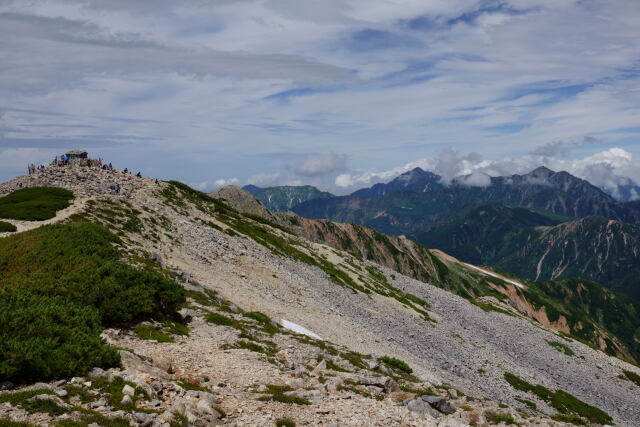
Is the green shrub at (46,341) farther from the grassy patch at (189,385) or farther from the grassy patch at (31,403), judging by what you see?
the grassy patch at (189,385)

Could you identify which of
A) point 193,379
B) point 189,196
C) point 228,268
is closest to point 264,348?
point 193,379

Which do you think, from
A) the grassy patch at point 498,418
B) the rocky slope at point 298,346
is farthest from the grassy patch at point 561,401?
the grassy patch at point 498,418

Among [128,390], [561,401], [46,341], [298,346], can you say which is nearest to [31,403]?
[128,390]

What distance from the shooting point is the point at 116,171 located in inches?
3344

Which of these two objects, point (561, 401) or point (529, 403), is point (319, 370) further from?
point (561, 401)

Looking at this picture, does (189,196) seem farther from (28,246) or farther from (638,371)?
(638,371)

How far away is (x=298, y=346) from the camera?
28.1 m

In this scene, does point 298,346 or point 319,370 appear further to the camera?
point 298,346

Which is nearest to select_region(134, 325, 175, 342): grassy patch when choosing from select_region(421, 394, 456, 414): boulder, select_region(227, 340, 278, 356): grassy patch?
select_region(227, 340, 278, 356): grassy patch

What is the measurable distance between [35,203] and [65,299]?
38.0 m

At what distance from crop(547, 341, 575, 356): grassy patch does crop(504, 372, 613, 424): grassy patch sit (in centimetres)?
3124

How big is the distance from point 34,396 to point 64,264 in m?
14.8

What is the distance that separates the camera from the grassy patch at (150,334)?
21.6 meters

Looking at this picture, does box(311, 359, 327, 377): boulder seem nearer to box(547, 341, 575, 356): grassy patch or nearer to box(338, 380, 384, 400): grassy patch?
box(338, 380, 384, 400): grassy patch
